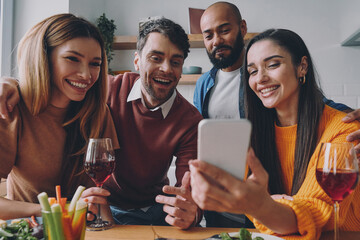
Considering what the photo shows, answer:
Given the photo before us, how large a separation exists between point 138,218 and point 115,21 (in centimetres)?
317

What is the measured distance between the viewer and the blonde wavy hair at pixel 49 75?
4.50 ft

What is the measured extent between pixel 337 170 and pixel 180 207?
23.0 inches

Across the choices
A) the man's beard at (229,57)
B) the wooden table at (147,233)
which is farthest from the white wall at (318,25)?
the wooden table at (147,233)

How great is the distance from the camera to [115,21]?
4234mm

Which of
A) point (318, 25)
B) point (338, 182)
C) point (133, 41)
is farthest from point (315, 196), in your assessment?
point (318, 25)

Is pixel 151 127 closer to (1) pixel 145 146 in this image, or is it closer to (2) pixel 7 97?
(1) pixel 145 146

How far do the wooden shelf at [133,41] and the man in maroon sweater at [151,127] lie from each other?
199 centimetres

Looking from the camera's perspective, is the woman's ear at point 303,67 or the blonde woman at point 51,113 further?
the woman's ear at point 303,67

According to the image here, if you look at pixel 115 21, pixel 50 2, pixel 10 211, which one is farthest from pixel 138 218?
Answer: pixel 115 21

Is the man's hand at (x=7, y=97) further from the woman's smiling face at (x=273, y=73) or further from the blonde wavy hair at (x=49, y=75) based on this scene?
the woman's smiling face at (x=273, y=73)

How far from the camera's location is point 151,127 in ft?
5.84

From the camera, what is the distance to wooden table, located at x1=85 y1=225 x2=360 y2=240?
103 cm

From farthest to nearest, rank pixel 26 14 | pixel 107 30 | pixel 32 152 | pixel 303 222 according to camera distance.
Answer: pixel 107 30 < pixel 26 14 < pixel 32 152 < pixel 303 222

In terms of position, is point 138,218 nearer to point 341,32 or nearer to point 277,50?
point 277,50
